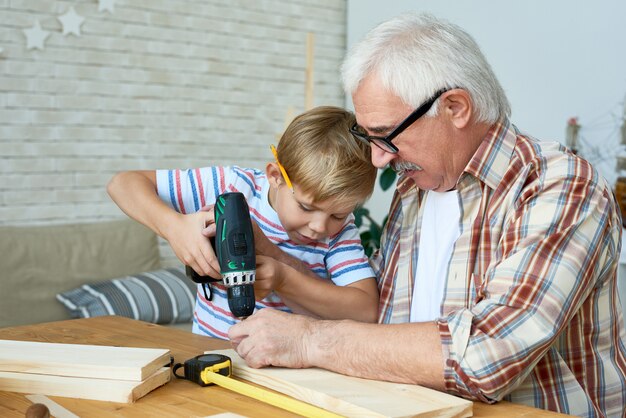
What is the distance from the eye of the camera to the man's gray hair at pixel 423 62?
1.67m

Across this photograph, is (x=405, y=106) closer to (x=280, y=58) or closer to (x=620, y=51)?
(x=620, y=51)

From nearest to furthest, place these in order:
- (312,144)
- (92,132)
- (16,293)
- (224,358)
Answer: (224,358) → (312,144) → (16,293) → (92,132)

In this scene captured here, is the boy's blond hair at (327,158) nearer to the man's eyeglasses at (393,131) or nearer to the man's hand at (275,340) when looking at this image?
the man's eyeglasses at (393,131)

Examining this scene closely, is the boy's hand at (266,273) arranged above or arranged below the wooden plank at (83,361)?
above

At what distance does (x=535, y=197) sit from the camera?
1558 mm

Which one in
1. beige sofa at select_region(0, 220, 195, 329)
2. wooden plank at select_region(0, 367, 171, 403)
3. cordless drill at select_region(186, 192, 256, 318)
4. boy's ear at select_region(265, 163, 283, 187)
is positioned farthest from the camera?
beige sofa at select_region(0, 220, 195, 329)

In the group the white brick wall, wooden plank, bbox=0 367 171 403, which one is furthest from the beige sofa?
wooden plank, bbox=0 367 171 403

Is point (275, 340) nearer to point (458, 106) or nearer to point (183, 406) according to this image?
point (183, 406)

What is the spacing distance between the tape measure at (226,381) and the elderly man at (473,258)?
0.20ft

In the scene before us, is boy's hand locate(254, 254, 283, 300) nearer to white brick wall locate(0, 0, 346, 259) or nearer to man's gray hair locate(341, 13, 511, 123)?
man's gray hair locate(341, 13, 511, 123)

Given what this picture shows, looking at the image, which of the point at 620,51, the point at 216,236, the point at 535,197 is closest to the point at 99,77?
the point at 620,51

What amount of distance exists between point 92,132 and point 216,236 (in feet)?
9.99

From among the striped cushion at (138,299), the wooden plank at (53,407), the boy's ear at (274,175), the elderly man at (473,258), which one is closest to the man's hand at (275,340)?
the elderly man at (473,258)

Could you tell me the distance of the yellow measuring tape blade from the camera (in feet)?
4.28
